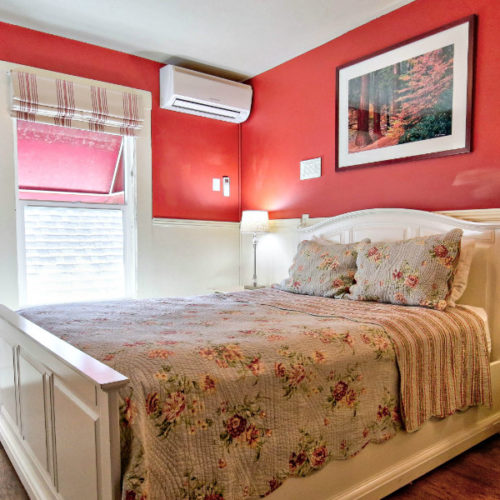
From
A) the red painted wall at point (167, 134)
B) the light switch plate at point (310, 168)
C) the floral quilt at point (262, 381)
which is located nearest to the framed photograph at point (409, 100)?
the light switch plate at point (310, 168)

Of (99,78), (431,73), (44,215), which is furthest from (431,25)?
(44,215)

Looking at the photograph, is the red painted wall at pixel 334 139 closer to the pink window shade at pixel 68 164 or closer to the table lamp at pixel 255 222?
the table lamp at pixel 255 222

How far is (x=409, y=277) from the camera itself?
219 centimetres

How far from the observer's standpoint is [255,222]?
365cm

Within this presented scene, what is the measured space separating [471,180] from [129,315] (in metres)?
2.05

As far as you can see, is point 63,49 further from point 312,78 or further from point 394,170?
point 394,170

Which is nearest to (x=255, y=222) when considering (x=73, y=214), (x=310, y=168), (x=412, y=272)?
(x=310, y=168)

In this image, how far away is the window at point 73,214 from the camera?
3182mm

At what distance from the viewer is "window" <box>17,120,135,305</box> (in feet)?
10.4

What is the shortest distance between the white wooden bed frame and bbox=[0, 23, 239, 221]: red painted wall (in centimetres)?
197

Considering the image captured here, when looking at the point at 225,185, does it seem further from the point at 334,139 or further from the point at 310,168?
the point at 334,139

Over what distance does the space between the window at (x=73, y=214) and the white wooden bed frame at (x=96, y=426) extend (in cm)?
125

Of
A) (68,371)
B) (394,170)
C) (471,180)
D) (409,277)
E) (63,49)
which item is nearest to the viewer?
(68,371)

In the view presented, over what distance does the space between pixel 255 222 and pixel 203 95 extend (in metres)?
1.18
